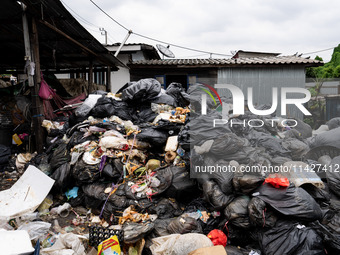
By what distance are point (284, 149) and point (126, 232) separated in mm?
2350

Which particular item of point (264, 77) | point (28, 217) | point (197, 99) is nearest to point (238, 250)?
point (28, 217)

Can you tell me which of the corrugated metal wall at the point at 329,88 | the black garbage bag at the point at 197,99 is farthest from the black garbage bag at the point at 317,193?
the corrugated metal wall at the point at 329,88

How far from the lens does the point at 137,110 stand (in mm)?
4852

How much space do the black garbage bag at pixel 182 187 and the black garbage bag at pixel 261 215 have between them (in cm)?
88

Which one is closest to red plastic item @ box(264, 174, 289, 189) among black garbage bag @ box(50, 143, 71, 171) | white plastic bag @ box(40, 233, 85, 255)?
white plastic bag @ box(40, 233, 85, 255)

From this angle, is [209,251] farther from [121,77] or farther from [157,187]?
[121,77]

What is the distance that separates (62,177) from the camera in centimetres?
334

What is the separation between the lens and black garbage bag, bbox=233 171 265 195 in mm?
2289

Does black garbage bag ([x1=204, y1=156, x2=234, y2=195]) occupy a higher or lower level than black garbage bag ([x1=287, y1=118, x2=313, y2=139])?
lower

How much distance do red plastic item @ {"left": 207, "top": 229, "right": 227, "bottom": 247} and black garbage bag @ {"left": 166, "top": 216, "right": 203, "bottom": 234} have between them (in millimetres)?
116

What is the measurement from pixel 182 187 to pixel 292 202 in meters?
1.24

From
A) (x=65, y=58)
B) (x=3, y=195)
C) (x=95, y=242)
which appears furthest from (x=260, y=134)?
(x=65, y=58)

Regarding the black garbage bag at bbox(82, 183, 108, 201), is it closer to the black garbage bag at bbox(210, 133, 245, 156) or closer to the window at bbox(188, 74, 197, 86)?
the black garbage bag at bbox(210, 133, 245, 156)

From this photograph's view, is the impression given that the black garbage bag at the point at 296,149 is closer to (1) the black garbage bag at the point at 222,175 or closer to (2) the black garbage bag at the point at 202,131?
(2) the black garbage bag at the point at 202,131
